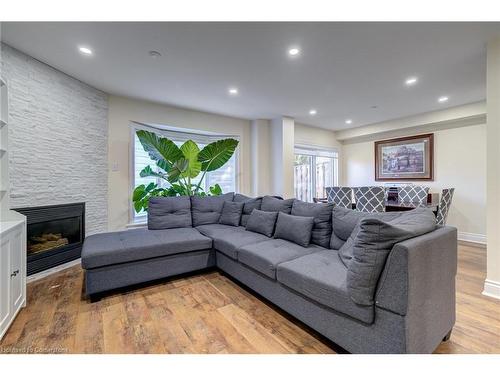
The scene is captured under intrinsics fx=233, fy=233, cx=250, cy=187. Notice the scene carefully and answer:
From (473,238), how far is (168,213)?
18.3 ft

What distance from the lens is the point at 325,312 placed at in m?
1.61

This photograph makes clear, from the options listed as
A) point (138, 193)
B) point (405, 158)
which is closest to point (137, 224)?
point (138, 193)

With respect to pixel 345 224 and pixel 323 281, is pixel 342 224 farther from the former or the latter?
pixel 323 281

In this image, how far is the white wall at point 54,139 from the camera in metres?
2.59

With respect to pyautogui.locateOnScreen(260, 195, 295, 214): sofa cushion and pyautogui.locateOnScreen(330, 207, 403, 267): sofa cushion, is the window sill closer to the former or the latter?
pyautogui.locateOnScreen(260, 195, 295, 214): sofa cushion

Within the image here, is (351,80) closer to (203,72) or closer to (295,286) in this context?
(203,72)

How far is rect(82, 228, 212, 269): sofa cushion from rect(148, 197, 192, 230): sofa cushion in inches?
8.0

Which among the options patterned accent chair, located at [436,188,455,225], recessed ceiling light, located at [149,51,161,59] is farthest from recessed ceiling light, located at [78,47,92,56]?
patterned accent chair, located at [436,188,455,225]

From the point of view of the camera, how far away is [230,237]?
284 cm

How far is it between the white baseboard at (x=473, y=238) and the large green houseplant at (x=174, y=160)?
4.80 metres

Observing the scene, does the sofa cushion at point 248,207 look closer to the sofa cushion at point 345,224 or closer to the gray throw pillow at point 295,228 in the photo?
the gray throw pillow at point 295,228
